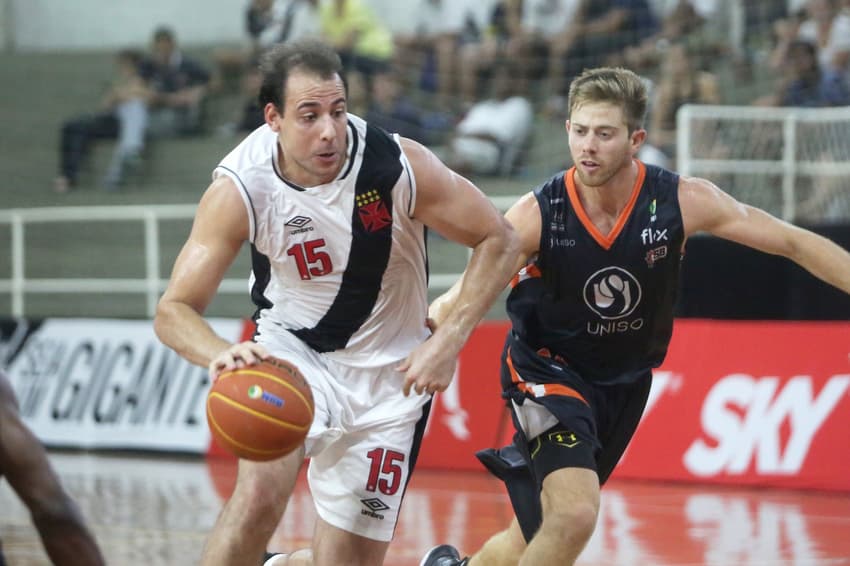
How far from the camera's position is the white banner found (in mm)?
12328

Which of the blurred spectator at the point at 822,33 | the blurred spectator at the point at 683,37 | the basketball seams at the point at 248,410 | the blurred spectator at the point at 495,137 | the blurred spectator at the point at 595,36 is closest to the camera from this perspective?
the basketball seams at the point at 248,410

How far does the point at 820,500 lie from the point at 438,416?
3122mm

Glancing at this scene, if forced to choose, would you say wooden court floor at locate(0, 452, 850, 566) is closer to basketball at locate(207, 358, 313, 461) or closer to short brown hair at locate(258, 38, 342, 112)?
basketball at locate(207, 358, 313, 461)

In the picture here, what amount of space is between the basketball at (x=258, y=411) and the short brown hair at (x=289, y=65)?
39.6 inches

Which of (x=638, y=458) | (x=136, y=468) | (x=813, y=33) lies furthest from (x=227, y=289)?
(x=813, y=33)

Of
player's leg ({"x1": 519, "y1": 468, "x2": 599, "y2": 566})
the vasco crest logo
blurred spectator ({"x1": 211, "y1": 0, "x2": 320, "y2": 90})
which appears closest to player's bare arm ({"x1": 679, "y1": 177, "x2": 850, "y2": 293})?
the vasco crest logo

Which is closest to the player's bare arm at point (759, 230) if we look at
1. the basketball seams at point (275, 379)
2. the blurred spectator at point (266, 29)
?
the basketball seams at point (275, 379)

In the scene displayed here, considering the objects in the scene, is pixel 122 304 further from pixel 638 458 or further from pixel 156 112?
pixel 638 458

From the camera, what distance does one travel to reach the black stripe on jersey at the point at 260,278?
17.7ft

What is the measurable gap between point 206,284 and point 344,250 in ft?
2.10

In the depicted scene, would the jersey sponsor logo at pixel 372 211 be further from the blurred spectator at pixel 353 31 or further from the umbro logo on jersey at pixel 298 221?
the blurred spectator at pixel 353 31

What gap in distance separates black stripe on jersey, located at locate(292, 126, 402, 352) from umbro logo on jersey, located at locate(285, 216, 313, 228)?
173 mm

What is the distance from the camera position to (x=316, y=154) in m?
5.05

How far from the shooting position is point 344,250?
17.4 ft
